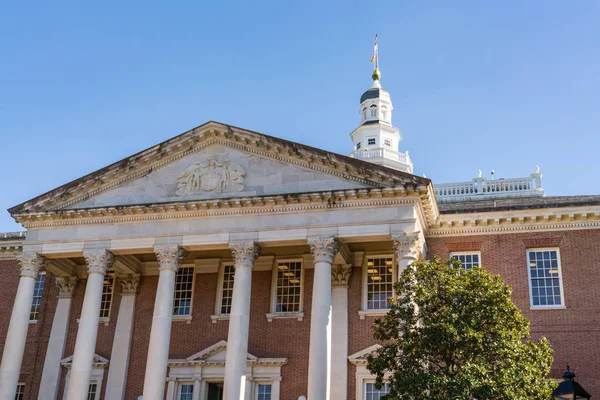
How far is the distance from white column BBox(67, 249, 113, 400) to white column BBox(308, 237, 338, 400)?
8.95 metres

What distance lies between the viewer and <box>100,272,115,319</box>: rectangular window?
3338 cm

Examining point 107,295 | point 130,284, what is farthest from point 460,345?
point 107,295

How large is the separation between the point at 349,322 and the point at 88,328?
10726 millimetres

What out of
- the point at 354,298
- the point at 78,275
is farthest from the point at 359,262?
the point at 78,275

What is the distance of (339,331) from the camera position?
29.7 m

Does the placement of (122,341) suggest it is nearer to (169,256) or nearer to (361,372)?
(169,256)

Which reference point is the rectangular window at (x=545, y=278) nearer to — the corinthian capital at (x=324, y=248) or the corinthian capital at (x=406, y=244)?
the corinthian capital at (x=406, y=244)

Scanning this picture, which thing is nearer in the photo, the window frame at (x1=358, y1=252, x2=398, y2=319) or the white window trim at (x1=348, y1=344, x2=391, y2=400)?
the white window trim at (x1=348, y1=344, x2=391, y2=400)

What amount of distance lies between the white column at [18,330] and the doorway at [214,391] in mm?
7960

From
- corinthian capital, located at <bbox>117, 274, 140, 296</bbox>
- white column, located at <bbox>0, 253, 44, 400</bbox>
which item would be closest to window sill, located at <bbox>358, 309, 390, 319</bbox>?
corinthian capital, located at <bbox>117, 274, 140, 296</bbox>

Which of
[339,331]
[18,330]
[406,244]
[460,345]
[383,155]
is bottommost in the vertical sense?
[460,345]

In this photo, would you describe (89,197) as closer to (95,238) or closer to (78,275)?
(95,238)

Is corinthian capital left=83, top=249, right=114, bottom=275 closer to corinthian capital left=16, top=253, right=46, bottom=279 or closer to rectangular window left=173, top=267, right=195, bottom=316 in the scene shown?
corinthian capital left=16, top=253, right=46, bottom=279

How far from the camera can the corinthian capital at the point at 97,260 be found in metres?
29.5
